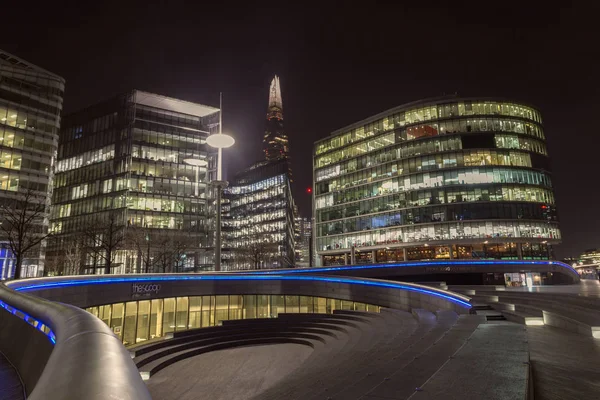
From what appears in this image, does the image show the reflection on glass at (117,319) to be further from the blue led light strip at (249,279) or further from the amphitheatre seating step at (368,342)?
the amphitheatre seating step at (368,342)

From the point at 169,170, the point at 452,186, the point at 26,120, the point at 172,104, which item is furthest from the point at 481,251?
the point at 26,120

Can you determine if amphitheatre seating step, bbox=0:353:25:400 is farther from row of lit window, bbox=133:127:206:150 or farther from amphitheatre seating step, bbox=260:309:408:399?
row of lit window, bbox=133:127:206:150

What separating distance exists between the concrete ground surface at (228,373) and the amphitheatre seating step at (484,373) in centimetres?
1074

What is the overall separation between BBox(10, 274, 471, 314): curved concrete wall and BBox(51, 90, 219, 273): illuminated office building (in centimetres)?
3548

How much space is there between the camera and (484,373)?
625 cm

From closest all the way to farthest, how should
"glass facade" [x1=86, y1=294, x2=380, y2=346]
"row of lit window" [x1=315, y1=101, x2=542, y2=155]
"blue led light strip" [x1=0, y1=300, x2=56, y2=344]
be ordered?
1. "blue led light strip" [x1=0, y1=300, x2=56, y2=344]
2. "glass facade" [x1=86, y1=294, x2=380, y2=346]
3. "row of lit window" [x1=315, y1=101, x2=542, y2=155]

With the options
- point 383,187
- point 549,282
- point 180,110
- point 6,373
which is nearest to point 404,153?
point 383,187

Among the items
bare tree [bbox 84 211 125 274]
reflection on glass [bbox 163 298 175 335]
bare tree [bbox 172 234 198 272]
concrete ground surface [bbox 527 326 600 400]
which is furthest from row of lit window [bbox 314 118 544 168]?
concrete ground surface [bbox 527 326 600 400]

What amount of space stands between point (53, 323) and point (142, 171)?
246ft

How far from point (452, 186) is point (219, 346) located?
194 feet

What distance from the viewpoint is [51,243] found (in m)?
76.9

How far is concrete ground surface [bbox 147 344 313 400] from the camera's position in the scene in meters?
16.5

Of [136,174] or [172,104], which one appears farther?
[172,104]

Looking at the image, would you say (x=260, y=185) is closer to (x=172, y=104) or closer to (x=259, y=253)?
(x=259, y=253)
